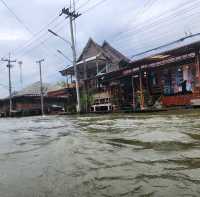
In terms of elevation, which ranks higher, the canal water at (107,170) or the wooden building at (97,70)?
the wooden building at (97,70)

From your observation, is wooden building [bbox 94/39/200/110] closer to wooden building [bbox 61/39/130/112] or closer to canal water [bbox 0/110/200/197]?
wooden building [bbox 61/39/130/112]

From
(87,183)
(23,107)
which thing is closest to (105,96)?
(23,107)

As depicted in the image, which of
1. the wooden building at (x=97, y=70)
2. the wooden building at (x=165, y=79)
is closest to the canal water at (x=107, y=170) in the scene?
the wooden building at (x=165, y=79)

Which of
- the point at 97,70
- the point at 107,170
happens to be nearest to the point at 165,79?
the point at 97,70

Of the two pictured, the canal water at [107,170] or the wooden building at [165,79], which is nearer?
the canal water at [107,170]

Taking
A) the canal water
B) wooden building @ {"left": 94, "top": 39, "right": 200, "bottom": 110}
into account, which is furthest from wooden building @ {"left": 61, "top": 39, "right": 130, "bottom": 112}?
the canal water

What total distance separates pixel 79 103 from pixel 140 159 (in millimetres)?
22432

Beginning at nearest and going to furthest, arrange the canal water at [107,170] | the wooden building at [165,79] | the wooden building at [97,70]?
the canal water at [107,170] < the wooden building at [165,79] < the wooden building at [97,70]

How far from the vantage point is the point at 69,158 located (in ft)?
15.7

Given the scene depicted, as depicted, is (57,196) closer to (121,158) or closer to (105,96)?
(121,158)

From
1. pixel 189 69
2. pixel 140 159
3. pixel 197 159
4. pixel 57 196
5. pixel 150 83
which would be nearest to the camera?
pixel 57 196

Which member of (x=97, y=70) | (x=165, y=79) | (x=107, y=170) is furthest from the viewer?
(x=97, y=70)

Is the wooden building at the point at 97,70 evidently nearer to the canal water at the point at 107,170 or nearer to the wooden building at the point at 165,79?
the wooden building at the point at 165,79

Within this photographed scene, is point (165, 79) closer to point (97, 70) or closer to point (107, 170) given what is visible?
point (97, 70)
